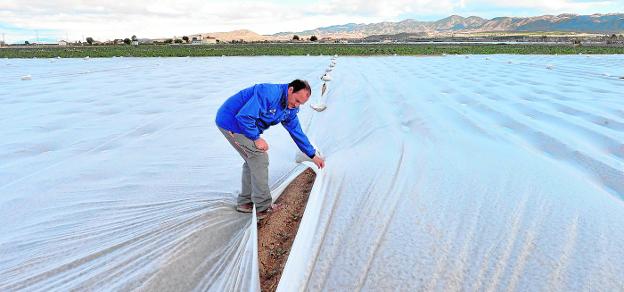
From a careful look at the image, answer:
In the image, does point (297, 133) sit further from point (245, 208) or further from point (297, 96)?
point (245, 208)

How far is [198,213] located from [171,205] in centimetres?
29

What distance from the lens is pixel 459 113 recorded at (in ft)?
20.4

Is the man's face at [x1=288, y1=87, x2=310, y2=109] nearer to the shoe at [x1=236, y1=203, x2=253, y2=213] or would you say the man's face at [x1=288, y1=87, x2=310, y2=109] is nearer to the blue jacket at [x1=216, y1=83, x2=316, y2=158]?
the blue jacket at [x1=216, y1=83, x2=316, y2=158]

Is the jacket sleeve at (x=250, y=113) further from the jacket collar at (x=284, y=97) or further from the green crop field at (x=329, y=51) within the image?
A: the green crop field at (x=329, y=51)

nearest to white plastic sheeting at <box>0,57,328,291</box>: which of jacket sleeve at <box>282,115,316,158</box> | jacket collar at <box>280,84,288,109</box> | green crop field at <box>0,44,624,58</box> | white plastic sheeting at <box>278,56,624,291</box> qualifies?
white plastic sheeting at <box>278,56,624,291</box>

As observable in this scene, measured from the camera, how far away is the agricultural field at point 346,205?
2.26 meters

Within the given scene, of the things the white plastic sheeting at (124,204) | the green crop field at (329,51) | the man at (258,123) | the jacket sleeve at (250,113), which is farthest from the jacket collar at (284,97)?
the green crop field at (329,51)

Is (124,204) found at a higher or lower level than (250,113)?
lower

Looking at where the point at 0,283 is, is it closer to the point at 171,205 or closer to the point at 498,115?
the point at 171,205

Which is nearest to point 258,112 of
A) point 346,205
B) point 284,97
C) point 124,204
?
point 284,97

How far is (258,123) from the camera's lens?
3.14 m

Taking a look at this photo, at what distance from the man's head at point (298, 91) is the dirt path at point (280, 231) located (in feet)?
3.14

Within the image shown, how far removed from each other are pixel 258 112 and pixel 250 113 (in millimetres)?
53

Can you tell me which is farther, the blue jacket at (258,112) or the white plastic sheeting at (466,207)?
the blue jacket at (258,112)
